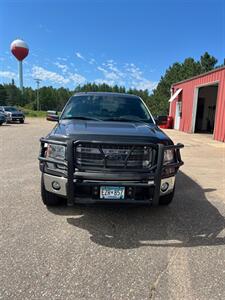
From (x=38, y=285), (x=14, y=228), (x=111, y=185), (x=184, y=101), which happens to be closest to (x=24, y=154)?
(x=14, y=228)

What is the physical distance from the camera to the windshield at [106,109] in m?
5.05

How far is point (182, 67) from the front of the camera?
54.6 m

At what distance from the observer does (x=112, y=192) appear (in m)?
3.61

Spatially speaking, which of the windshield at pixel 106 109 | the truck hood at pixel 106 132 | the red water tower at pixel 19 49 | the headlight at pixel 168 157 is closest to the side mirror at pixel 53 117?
the windshield at pixel 106 109

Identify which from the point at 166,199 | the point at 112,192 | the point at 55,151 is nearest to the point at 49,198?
the point at 55,151

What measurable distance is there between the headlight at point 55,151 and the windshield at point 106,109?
124 centimetres

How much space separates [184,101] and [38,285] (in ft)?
73.8

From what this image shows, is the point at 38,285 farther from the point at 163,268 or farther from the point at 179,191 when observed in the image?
the point at 179,191

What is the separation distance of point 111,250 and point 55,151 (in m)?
1.43

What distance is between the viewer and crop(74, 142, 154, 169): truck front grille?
361 centimetres

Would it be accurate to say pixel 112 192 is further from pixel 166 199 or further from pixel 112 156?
pixel 166 199

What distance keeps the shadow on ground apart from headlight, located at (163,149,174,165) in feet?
3.02

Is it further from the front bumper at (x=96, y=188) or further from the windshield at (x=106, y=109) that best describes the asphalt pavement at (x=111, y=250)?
the windshield at (x=106, y=109)

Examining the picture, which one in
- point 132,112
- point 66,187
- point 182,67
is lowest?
point 66,187
